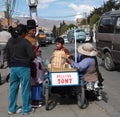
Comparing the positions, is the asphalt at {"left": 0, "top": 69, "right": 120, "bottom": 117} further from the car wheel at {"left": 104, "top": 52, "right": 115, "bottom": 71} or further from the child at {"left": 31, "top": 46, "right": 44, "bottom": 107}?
the car wheel at {"left": 104, "top": 52, "right": 115, "bottom": 71}

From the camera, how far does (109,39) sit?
550 inches

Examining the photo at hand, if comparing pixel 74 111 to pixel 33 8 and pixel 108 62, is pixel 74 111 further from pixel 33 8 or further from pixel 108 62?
pixel 108 62

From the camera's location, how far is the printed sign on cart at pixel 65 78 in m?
7.93

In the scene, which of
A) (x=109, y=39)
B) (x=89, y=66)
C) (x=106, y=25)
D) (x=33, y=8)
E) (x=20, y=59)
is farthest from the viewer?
(x=106, y=25)

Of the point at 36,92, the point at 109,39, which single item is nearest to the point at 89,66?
the point at 36,92

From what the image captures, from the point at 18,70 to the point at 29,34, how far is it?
48.9 inches

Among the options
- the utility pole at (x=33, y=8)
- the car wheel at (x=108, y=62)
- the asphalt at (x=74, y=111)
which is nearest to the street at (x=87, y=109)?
the asphalt at (x=74, y=111)

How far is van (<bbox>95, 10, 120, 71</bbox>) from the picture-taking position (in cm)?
1348

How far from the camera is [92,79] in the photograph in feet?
27.2

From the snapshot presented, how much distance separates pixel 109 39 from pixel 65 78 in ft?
20.9

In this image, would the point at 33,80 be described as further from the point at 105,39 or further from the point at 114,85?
the point at 105,39

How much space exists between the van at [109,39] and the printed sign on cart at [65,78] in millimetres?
5658

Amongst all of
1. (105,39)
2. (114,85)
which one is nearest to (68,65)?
(114,85)

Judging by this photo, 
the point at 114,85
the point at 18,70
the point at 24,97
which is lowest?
the point at 114,85
